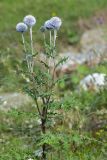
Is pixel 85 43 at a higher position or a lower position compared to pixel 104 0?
lower

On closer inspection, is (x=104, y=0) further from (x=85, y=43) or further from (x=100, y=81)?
(x=100, y=81)

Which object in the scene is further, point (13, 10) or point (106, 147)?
point (13, 10)

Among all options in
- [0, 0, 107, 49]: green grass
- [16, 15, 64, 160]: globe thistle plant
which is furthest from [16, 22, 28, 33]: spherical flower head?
[0, 0, 107, 49]: green grass

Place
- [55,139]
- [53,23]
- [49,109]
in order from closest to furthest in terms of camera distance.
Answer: [55,139] → [53,23] → [49,109]

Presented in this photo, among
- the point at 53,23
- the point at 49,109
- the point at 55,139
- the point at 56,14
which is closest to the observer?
the point at 55,139

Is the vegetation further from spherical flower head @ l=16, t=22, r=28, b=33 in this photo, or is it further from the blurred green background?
spherical flower head @ l=16, t=22, r=28, b=33

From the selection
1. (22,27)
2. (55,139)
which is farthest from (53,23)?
(55,139)

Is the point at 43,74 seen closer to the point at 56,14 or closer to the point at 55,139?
the point at 55,139

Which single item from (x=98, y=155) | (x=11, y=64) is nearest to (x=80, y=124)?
(x=98, y=155)
